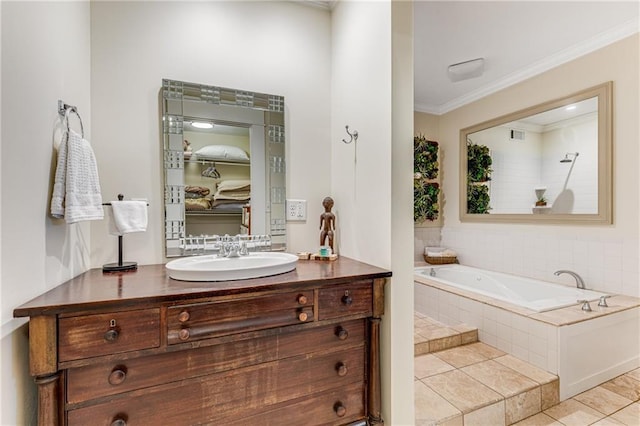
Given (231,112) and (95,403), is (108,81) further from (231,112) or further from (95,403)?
(95,403)

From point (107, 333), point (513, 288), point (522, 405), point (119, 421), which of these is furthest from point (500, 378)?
point (107, 333)

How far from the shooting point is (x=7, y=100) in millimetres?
847

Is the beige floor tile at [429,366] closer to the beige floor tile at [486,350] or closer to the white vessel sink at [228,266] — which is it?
the beige floor tile at [486,350]

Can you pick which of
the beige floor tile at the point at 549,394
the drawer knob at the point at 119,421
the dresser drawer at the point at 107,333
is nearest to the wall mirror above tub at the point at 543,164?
the beige floor tile at the point at 549,394

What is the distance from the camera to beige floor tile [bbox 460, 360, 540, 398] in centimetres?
180

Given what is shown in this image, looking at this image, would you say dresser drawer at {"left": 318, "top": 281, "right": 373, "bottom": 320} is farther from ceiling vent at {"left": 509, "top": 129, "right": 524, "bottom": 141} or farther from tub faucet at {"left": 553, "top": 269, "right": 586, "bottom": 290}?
ceiling vent at {"left": 509, "top": 129, "right": 524, "bottom": 141}

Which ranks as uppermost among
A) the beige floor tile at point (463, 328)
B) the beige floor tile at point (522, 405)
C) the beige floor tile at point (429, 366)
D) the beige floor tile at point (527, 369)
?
the beige floor tile at point (463, 328)

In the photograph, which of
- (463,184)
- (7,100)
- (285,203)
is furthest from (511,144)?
(7,100)

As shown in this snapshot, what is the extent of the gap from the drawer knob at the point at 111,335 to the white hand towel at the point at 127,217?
52 cm

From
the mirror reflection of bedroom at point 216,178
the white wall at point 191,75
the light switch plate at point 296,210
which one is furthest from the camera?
the light switch plate at point 296,210

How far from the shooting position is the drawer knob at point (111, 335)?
0.93m

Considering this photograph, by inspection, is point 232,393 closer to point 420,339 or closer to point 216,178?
point 216,178

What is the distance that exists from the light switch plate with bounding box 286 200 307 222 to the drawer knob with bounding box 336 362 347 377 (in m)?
0.84

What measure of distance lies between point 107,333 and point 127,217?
57 centimetres
